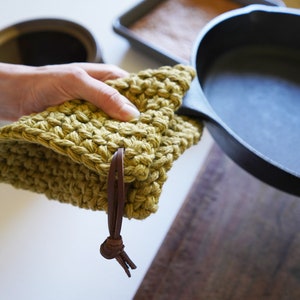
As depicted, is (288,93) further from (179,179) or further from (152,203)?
(152,203)

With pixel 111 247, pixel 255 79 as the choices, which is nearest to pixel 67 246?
pixel 111 247

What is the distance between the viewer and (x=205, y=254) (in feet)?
1.71

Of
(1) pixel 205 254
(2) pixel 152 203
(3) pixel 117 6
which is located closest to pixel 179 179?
(1) pixel 205 254

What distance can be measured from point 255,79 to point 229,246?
225mm

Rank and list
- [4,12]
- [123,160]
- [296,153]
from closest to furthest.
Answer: [123,160] < [296,153] < [4,12]

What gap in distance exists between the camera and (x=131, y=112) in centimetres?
35

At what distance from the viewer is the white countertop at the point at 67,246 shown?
1.43ft

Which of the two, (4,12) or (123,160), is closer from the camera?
(123,160)

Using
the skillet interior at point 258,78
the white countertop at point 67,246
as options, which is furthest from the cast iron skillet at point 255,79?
the white countertop at point 67,246

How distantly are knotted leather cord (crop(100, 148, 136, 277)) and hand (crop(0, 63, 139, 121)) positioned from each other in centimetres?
6

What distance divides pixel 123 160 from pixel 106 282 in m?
0.21

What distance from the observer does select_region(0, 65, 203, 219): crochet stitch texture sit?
314 mm

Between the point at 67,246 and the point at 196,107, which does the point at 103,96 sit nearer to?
the point at 196,107

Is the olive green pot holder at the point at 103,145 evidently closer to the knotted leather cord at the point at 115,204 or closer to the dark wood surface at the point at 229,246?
the knotted leather cord at the point at 115,204
